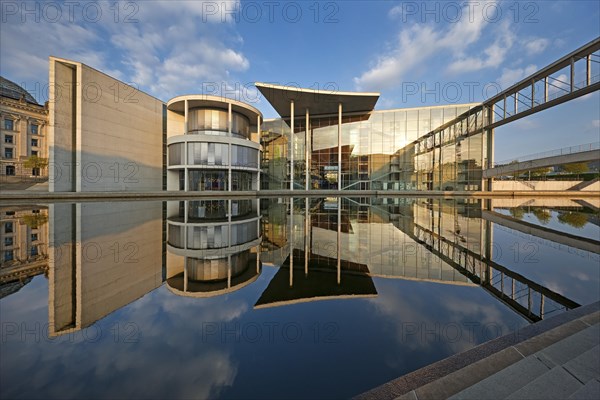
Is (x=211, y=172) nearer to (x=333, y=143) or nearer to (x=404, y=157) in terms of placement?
(x=333, y=143)

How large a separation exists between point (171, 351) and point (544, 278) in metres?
6.09

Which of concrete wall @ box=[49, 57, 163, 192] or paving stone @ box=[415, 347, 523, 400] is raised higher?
concrete wall @ box=[49, 57, 163, 192]

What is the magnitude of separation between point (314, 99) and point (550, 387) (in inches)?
1435

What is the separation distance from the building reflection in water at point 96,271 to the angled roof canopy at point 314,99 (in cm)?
2778

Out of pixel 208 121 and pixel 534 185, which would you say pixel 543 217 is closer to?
pixel 208 121

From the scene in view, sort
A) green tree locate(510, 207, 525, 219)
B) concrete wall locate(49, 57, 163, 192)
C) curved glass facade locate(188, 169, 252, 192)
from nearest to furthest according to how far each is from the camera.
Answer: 1. green tree locate(510, 207, 525, 219)
2. concrete wall locate(49, 57, 163, 192)
3. curved glass facade locate(188, 169, 252, 192)

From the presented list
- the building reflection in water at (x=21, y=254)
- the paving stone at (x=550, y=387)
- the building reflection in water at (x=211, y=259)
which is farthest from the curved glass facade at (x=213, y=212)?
the paving stone at (x=550, y=387)

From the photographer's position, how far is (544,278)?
486cm

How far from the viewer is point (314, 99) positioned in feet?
116

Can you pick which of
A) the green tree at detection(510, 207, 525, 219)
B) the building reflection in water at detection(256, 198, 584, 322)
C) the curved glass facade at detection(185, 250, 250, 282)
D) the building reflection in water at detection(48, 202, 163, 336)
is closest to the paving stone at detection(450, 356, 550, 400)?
the building reflection in water at detection(256, 198, 584, 322)

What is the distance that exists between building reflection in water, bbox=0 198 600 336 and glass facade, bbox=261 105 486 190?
2981 cm

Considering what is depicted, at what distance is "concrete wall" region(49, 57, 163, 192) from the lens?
24938 mm

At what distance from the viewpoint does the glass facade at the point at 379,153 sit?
1503 inches

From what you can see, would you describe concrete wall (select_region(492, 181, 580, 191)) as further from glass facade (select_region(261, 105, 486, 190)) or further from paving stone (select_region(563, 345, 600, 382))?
paving stone (select_region(563, 345, 600, 382))
